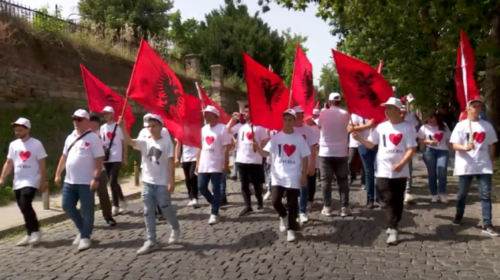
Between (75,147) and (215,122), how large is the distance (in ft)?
7.13

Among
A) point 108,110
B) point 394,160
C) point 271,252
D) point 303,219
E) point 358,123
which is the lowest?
point 271,252

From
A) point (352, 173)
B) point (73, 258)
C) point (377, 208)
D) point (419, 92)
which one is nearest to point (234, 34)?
point (419, 92)

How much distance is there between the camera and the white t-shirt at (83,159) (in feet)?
21.9

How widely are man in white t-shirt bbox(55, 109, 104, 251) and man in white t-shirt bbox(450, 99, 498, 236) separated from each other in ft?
15.1

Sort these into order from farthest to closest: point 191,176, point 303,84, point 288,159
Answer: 1. point 191,176
2. point 303,84
3. point 288,159

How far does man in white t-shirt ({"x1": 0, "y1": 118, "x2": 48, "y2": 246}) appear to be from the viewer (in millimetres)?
6996

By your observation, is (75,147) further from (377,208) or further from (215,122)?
(377,208)

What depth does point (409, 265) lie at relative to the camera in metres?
5.69

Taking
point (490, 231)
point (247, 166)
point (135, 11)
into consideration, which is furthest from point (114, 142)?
point (135, 11)

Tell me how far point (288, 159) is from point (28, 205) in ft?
11.1

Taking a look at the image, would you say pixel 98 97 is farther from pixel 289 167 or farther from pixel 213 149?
pixel 289 167

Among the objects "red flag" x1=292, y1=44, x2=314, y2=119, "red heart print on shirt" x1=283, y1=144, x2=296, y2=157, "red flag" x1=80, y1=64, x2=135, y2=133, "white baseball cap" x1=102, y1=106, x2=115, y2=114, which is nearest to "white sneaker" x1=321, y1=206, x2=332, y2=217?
"red flag" x1=292, y1=44, x2=314, y2=119

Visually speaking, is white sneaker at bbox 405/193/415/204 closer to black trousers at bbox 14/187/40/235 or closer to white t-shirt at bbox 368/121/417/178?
white t-shirt at bbox 368/121/417/178

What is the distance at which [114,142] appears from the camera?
342 inches
